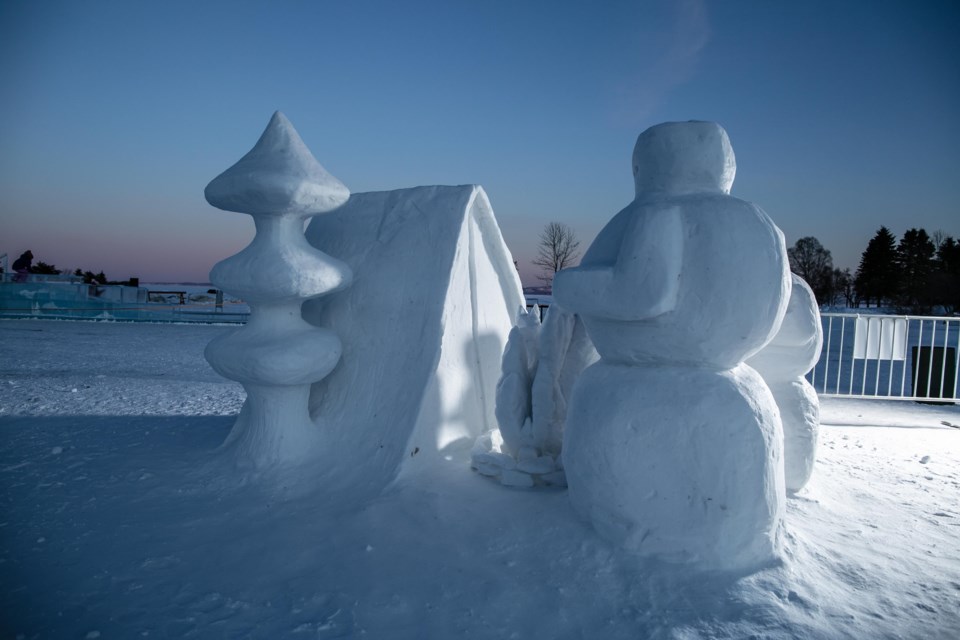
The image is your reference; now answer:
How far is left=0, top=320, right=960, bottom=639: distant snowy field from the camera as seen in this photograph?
2.24 m

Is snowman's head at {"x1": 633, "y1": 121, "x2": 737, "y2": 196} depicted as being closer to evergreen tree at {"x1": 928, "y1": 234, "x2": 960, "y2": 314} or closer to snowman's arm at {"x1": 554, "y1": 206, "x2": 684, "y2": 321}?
snowman's arm at {"x1": 554, "y1": 206, "x2": 684, "y2": 321}

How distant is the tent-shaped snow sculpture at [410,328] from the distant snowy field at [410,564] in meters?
0.34

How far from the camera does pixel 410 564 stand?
2629 mm

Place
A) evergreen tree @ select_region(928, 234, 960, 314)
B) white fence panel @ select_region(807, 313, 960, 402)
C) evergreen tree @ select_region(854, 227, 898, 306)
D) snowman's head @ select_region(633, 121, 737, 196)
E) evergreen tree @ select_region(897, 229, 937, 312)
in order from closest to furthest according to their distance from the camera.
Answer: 1. snowman's head @ select_region(633, 121, 737, 196)
2. white fence panel @ select_region(807, 313, 960, 402)
3. evergreen tree @ select_region(928, 234, 960, 314)
4. evergreen tree @ select_region(897, 229, 937, 312)
5. evergreen tree @ select_region(854, 227, 898, 306)

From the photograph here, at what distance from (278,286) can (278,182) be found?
0.69m

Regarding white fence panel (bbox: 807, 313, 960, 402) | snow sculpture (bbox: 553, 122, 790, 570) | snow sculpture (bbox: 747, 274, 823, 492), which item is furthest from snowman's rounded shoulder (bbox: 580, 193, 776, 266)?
white fence panel (bbox: 807, 313, 960, 402)

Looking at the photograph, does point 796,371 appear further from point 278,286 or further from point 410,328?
point 278,286

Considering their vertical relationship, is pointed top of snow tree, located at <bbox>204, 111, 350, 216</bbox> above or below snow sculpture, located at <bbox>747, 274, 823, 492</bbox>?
above

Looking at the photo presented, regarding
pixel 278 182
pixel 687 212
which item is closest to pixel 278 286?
pixel 278 182

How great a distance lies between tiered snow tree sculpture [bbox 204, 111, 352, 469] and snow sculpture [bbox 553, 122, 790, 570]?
1.99 m

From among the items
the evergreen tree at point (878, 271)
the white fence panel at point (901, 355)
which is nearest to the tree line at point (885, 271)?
the evergreen tree at point (878, 271)

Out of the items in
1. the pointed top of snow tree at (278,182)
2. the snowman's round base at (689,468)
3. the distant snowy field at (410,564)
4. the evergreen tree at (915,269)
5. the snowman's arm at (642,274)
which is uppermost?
the evergreen tree at (915,269)

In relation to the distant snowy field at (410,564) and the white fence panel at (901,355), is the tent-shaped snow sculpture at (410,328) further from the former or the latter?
the white fence panel at (901,355)

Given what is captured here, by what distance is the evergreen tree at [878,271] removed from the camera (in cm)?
2747
